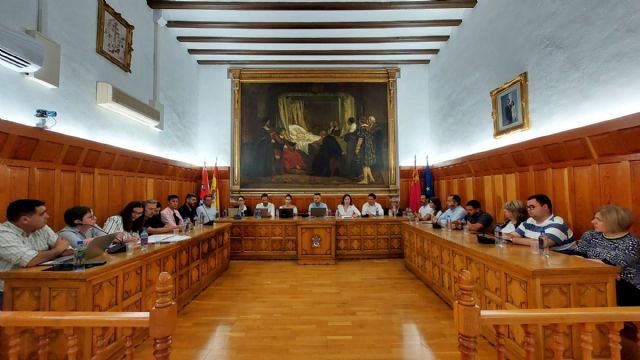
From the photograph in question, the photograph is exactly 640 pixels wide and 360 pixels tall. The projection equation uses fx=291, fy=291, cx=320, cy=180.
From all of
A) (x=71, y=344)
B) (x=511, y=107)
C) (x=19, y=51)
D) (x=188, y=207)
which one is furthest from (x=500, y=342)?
(x=188, y=207)

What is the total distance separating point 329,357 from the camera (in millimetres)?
2469

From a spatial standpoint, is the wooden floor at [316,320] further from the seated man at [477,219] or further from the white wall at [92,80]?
the white wall at [92,80]

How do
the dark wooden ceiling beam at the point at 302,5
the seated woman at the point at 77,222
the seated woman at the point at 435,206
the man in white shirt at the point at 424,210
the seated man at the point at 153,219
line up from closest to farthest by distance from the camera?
the seated woman at the point at 77,222
the seated man at the point at 153,219
the dark wooden ceiling beam at the point at 302,5
the seated woman at the point at 435,206
the man in white shirt at the point at 424,210

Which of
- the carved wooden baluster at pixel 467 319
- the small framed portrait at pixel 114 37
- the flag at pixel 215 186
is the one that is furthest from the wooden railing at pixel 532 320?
the flag at pixel 215 186

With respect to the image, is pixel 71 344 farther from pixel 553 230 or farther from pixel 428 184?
pixel 428 184

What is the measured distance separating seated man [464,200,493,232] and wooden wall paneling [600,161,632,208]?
4.62 ft

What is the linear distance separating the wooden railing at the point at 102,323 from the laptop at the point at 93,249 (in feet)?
3.26

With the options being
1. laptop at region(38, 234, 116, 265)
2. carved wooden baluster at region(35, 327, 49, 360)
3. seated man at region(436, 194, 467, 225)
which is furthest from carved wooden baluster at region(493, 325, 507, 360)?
seated man at region(436, 194, 467, 225)

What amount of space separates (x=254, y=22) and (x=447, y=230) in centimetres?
521

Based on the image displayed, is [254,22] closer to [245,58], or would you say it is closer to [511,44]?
[245,58]

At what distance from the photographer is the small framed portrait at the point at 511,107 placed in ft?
13.3

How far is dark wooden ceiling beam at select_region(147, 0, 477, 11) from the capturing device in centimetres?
508

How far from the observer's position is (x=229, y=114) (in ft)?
25.3

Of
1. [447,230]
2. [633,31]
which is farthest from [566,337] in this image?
[633,31]
